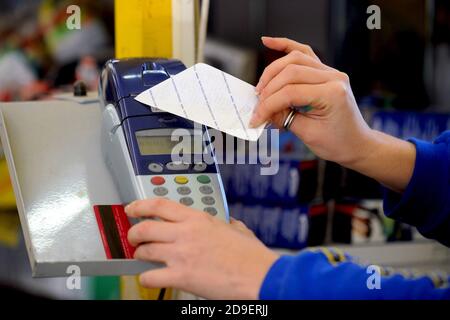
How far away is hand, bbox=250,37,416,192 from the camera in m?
0.85

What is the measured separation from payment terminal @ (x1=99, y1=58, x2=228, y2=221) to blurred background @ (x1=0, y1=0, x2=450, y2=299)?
883 mm

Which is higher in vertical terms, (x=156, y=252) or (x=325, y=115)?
(x=325, y=115)

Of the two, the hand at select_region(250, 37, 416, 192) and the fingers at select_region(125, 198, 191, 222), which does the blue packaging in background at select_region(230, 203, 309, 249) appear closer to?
the hand at select_region(250, 37, 416, 192)

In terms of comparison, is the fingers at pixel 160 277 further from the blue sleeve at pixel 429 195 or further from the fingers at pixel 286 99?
the blue sleeve at pixel 429 195

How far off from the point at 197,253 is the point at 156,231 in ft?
0.16

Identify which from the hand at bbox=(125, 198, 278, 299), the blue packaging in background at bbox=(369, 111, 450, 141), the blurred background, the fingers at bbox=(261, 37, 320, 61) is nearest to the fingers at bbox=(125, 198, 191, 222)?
the hand at bbox=(125, 198, 278, 299)

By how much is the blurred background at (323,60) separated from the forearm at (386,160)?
67cm

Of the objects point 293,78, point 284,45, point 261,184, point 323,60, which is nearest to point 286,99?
point 293,78

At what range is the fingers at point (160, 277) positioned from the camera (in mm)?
725

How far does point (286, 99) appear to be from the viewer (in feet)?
2.79

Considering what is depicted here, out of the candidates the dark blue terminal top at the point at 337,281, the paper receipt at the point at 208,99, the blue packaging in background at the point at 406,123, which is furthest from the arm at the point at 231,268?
the blue packaging in background at the point at 406,123

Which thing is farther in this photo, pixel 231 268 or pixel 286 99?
pixel 286 99

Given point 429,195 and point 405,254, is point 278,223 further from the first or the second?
point 429,195
